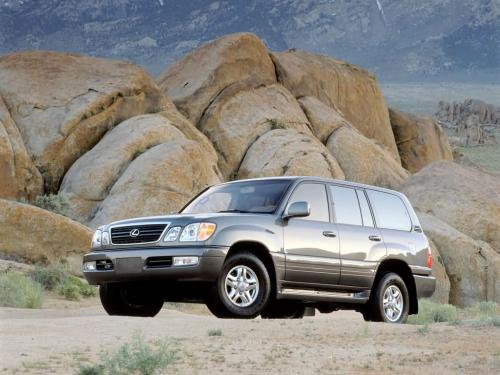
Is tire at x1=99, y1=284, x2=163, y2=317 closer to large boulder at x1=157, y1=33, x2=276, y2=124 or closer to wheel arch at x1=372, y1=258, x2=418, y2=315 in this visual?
wheel arch at x1=372, y1=258, x2=418, y2=315

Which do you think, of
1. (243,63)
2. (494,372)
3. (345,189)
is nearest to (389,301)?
(345,189)

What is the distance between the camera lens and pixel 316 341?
37.4 ft

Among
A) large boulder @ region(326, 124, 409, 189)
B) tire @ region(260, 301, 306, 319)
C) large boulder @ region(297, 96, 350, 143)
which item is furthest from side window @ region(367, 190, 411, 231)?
large boulder @ region(297, 96, 350, 143)

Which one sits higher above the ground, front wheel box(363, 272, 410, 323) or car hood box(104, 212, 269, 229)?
car hood box(104, 212, 269, 229)

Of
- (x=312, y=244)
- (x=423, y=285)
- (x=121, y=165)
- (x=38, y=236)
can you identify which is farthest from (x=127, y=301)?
(x=121, y=165)

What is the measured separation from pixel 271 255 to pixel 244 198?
1.22 meters

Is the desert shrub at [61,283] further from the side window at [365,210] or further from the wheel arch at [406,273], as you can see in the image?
the side window at [365,210]

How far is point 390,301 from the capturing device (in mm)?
15047

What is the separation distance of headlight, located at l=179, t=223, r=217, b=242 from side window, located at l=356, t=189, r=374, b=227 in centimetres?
289

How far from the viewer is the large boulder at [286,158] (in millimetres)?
32531

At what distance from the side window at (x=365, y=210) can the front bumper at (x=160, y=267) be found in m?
2.88

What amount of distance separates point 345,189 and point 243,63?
22944 millimetres

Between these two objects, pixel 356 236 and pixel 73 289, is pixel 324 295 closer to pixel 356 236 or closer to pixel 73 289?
pixel 356 236

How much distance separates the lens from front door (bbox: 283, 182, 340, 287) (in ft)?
44.0
